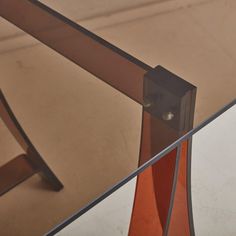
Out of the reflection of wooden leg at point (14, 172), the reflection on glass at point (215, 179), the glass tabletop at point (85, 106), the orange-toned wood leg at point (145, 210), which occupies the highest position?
the glass tabletop at point (85, 106)

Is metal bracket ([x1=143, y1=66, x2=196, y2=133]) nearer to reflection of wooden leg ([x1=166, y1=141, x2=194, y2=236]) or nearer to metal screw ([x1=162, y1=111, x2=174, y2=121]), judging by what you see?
metal screw ([x1=162, y1=111, x2=174, y2=121])

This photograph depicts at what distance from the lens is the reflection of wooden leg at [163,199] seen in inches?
30.9

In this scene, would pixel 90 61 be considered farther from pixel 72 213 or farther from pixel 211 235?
pixel 211 235

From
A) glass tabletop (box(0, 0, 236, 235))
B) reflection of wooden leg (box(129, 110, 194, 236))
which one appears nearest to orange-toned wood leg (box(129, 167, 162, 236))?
reflection of wooden leg (box(129, 110, 194, 236))

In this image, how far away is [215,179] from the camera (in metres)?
1.15

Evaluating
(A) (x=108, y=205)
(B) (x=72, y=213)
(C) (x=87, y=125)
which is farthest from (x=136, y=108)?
(A) (x=108, y=205)

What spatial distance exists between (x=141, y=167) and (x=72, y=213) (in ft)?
0.36

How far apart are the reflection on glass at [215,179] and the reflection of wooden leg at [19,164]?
0.43 meters

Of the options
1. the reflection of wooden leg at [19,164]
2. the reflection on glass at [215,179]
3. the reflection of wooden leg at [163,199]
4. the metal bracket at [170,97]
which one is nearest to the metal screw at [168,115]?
the metal bracket at [170,97]

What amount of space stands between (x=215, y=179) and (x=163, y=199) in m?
0.36

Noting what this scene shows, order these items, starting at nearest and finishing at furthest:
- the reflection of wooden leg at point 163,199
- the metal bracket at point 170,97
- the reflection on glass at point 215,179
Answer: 1. the metal bracket at point 170,97
2. the reflection of wooden leg at point 163,199
3. the reflection on glass at point 215,179

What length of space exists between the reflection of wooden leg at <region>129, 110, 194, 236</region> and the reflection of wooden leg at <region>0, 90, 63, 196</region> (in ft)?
0.58

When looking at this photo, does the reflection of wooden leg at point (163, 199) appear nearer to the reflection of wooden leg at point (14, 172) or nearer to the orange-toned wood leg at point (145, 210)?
the orange-toned wood leg at point (145, 210)

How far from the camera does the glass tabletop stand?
57cm
